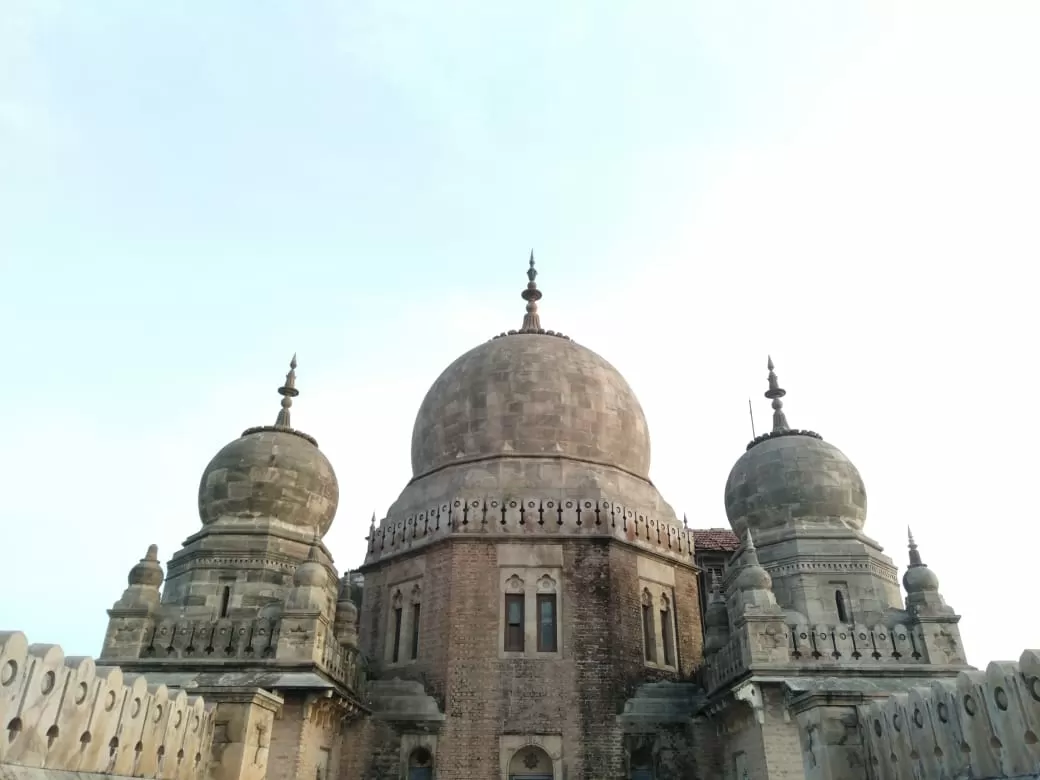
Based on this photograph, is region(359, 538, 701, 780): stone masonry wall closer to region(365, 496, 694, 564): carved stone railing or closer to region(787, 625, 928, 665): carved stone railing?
region(365, 496, 694, 564): carved stone railing

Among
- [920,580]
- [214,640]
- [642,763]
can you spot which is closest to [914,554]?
[920,580]

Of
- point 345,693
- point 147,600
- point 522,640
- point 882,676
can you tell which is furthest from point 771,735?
point 147,600

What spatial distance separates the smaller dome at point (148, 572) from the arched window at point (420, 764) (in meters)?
6.53

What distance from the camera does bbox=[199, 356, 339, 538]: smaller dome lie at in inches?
797

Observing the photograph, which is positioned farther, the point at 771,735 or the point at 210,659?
the point at 210,659

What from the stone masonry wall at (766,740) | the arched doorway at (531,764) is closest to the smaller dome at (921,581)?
the stone masonry wall at (766,740)

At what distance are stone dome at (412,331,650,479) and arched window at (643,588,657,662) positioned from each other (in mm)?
3690

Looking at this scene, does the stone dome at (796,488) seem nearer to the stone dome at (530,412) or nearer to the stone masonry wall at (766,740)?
the stone dome at (530,412)

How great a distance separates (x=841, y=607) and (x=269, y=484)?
14.0m

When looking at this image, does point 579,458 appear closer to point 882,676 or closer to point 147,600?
point 882,676

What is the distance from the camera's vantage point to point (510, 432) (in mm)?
20875

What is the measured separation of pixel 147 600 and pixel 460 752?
23.5 ft

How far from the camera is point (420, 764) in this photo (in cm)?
1673

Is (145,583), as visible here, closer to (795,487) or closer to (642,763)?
(642,763)
